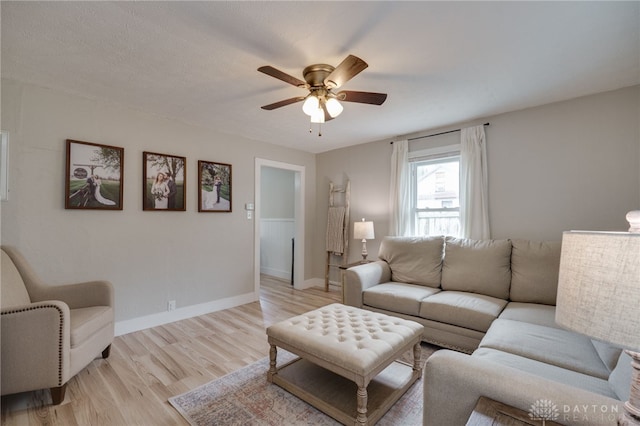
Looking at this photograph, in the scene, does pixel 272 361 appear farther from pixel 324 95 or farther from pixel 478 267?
pixel 478 267

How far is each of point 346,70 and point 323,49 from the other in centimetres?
29

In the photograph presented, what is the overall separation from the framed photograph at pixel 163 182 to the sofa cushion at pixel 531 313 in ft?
11.7

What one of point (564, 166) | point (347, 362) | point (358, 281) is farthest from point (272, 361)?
point (564, 166)

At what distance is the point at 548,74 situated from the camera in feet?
7.25

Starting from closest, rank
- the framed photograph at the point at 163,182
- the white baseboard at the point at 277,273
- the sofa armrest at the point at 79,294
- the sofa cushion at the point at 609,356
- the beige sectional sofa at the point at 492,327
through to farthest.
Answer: the beige sectional sofa at the point at 492,327
the sofa cushion at the point at 609,356
the sofa armrest at the point at 79,294
the framed photograph at the point at 163,182
the white baseboard at the point at 277,273

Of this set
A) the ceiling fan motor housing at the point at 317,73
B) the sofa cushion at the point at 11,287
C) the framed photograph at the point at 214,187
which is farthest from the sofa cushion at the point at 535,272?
the sofa cushion at the point at 11,287

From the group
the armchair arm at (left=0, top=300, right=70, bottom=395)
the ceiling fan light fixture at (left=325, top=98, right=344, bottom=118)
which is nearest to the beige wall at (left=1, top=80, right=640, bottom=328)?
the armchair arm at (left=0, top=300, right=70, bottom=395)

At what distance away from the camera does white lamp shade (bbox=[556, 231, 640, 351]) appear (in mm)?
602

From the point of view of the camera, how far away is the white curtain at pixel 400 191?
3799mm

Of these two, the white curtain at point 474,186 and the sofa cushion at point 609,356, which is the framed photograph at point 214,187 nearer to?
Result: the white curtain at point 474,186

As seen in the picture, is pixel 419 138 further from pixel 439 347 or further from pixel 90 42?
pixel 90 42

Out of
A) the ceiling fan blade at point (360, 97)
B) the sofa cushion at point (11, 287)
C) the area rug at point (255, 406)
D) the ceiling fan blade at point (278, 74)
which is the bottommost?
the area rug at point (255, 406)

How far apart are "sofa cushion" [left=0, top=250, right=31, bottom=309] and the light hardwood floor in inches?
25.1

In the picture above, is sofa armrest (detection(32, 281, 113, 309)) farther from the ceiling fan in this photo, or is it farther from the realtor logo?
the realtor logo
